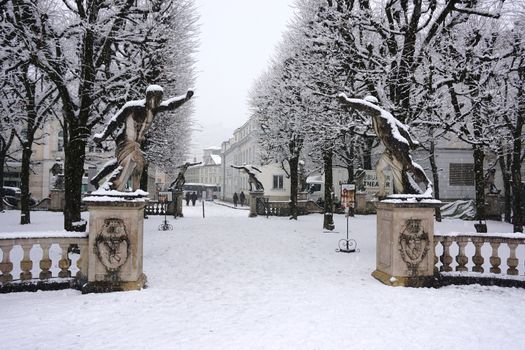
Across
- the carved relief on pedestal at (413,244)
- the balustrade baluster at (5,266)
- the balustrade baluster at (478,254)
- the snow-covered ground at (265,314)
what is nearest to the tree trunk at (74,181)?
the snow-covered ground at (265,314)

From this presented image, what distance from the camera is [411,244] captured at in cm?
716

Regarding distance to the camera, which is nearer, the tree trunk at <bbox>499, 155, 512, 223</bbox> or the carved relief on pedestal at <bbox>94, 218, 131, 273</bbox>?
the carved relief on pedestal at <bbox>94, 218, 131, 273</bbox>

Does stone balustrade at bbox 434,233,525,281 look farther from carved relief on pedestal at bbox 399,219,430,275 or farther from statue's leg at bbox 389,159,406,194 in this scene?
statue's leg at bbox 389,159,406,194

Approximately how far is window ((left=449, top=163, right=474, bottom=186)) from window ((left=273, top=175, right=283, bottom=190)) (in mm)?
17469

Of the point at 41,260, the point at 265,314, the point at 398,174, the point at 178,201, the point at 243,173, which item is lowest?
the point at 265,314

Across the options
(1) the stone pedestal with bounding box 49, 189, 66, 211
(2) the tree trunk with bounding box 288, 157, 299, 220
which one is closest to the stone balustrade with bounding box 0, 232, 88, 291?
(2) the tree trunk with bounding box 288, 157, 299, 220

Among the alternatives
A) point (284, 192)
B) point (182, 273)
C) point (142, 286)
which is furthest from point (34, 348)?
point (284, 192)

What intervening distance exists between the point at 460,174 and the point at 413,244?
2911 cm

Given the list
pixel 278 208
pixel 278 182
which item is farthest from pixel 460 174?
pixel 278 182

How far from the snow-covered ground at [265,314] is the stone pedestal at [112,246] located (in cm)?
27

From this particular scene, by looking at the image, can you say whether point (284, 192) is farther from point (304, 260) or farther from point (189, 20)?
point (304, 260)

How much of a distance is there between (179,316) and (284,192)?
3728cm

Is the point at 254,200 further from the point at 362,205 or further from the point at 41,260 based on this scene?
the point at 41,260

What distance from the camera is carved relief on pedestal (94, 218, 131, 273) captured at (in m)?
6.50
